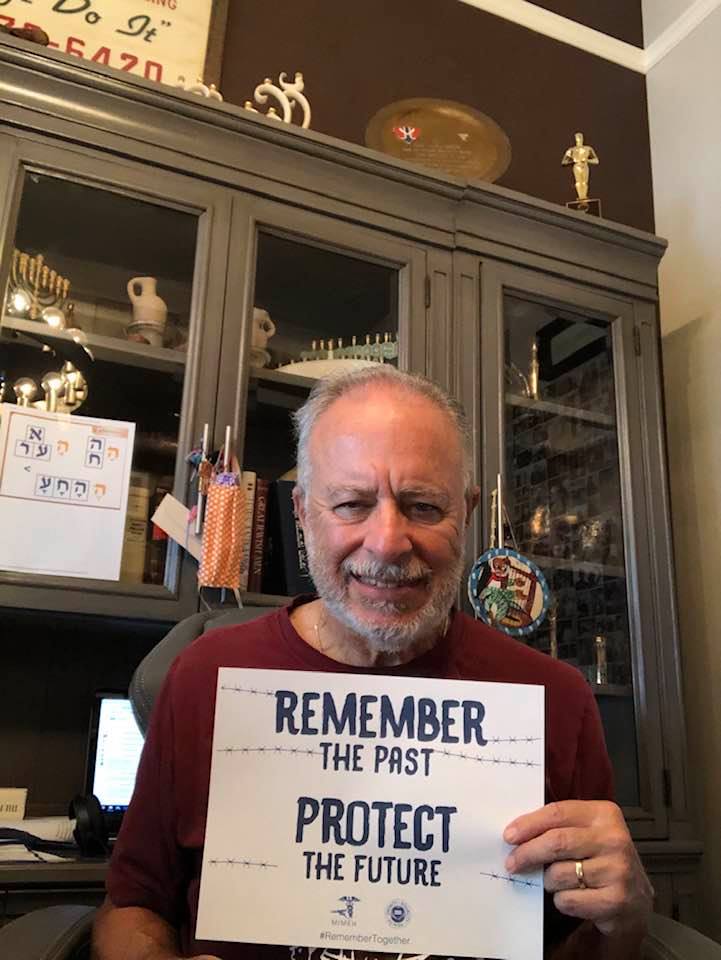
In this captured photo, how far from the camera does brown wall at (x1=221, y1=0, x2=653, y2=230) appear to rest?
2.10 metres

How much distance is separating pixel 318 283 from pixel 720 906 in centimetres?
155

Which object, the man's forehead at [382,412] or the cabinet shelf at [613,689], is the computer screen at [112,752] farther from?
the cabinet shelf at [613,689]

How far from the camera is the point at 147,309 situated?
151 cm

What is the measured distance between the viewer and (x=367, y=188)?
5.41ft

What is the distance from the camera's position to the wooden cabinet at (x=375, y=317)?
→ 1433 mm

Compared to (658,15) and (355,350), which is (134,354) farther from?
(658,15)

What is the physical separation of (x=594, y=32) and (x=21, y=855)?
2.63 m

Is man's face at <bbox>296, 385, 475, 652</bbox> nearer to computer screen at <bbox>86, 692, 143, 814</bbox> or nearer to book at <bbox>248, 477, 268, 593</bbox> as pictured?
book at <bbox>248, 477, 268, 593</bbox>

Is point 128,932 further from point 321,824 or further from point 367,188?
point 367,188

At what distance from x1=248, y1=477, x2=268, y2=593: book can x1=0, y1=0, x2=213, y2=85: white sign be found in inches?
42.2

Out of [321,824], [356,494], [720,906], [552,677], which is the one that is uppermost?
[356,494]

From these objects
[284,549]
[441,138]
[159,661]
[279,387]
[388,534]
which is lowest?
[159,661]

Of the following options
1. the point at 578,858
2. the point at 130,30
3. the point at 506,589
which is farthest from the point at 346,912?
the point at 130,30

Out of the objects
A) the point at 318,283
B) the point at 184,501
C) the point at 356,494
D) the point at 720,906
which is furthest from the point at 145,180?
the point at 720,906
